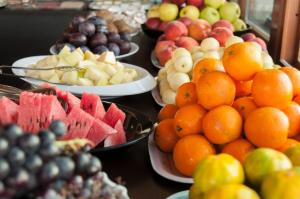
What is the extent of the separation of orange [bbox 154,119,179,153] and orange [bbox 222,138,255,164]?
0.41ft

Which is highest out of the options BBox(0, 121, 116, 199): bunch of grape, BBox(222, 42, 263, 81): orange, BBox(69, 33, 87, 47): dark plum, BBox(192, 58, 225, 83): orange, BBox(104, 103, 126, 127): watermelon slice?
BBox(0, 121, 116, 199): bunch of grape

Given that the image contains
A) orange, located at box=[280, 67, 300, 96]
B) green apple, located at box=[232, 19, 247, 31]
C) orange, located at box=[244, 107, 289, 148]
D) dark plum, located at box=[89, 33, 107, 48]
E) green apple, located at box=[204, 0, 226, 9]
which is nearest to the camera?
orange, located at box=[244, 107, 289, 148]

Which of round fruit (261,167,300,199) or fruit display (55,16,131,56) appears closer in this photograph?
round fruit (261,167,300,199)

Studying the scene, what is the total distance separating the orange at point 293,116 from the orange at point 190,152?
0.47 feet

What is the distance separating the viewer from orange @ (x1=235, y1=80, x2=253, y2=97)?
Answer: 876 millimetres

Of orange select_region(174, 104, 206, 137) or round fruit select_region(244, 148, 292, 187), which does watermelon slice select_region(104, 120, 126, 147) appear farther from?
round fruit select_region(244, 148, 292, 187)

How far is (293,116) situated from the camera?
81 centimetres

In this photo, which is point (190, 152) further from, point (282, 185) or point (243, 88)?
point (282, 185)

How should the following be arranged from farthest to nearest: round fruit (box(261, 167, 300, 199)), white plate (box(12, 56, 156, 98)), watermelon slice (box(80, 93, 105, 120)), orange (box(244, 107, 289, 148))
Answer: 1. white plate (box(12, 56, 156, 98))
2. watermelon slice (box(80, 93, 105, 120))
3. orange (box(244, 107, 289, 148))
4. round fruit (box(261, 167, 300, 199))

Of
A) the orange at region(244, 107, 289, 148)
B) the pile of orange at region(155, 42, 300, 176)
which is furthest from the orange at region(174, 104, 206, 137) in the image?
the orange at region(244, 107, 289, 148)

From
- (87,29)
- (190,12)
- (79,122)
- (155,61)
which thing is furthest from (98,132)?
(190,12)

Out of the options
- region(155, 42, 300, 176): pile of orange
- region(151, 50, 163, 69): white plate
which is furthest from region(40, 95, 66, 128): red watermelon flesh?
region(151, 50, 163, 69): white plate

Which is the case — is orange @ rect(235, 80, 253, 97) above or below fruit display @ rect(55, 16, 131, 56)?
above

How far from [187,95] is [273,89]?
0.18 meters
